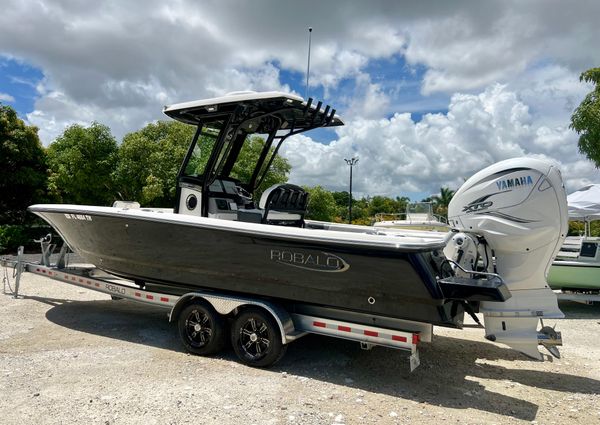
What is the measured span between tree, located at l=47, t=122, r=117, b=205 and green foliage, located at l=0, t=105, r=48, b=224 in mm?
681

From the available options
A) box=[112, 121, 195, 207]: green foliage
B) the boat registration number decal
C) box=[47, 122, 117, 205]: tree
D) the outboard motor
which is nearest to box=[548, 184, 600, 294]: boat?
the outboard motor

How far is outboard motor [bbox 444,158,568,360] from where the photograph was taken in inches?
178

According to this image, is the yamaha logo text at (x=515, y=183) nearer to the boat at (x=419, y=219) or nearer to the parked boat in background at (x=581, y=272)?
the parked boat in background at (x=581, y=272)

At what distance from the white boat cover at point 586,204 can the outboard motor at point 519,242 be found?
25.2 feet

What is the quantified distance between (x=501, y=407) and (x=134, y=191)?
17.5 metres

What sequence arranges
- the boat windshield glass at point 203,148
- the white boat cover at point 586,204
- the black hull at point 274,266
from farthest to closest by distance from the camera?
the white boat cover at point 586,204 → the boat windshield glass at point 203,148 → the black hull at point 274,266

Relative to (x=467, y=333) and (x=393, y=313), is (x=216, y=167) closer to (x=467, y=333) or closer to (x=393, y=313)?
(x=393, y=313)

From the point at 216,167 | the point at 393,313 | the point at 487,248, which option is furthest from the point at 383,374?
the point at 216,167

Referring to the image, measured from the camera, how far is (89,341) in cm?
542

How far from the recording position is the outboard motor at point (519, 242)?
4516 mm

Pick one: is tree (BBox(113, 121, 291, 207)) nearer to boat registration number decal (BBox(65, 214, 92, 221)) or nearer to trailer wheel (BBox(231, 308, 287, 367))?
boat registration number decal (BBox(65, 214, 92, 221))

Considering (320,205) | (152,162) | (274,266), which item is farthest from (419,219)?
(320,205)

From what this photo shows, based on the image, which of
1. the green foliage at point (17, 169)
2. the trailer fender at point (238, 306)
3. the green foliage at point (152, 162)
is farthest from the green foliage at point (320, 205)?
the trailer fender at point (238, 306)

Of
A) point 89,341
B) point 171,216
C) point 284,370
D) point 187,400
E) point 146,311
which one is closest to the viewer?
point 187,400
